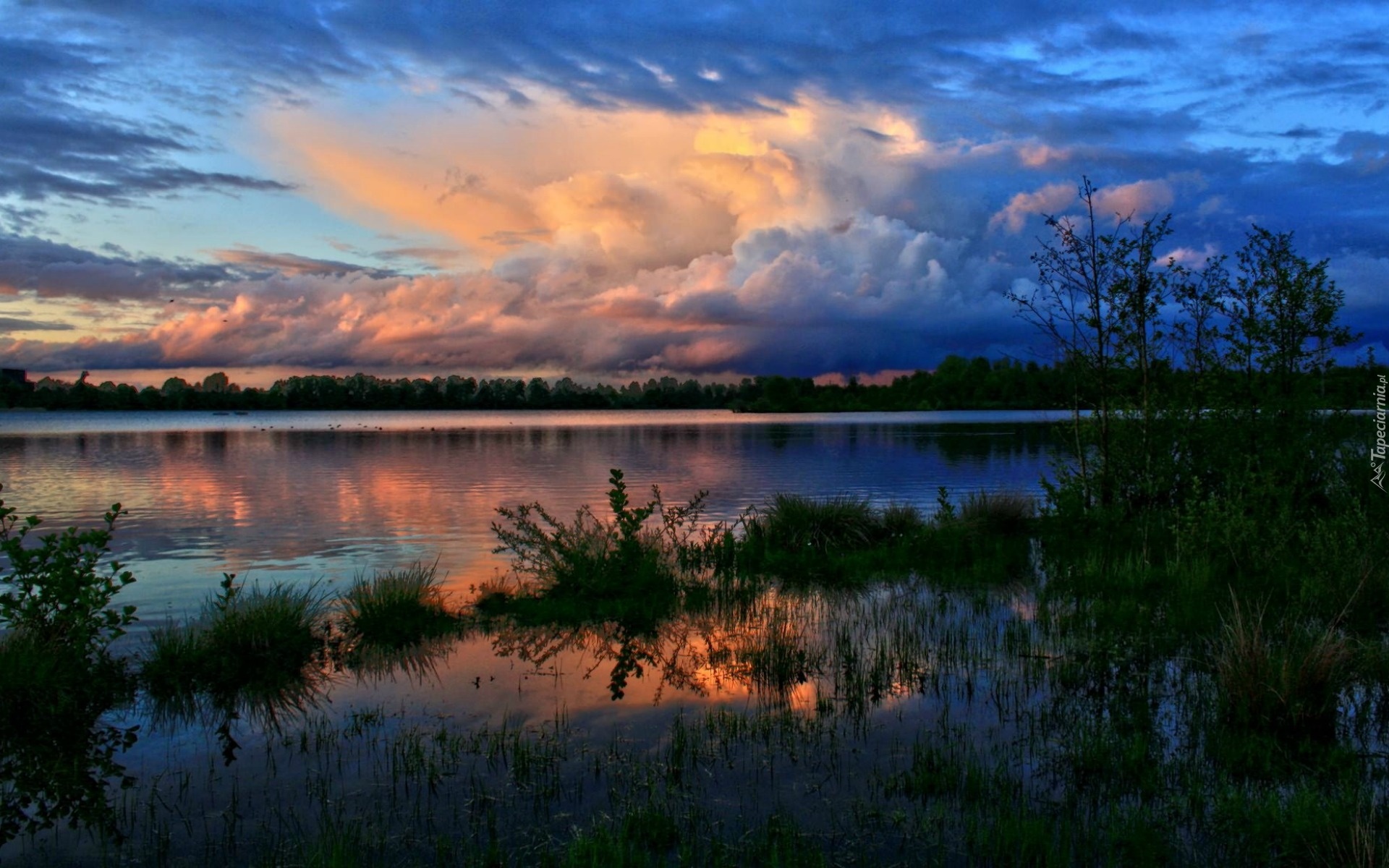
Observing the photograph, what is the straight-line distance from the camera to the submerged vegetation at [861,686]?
6277mm

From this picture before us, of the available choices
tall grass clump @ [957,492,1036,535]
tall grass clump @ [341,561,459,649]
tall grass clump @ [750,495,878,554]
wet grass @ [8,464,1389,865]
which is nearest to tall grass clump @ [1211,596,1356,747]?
wet grass @ [8,464,1389,865]

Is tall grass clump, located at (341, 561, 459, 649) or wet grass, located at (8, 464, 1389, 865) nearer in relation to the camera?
wet grass, located at (8, 464, 1389, 865)

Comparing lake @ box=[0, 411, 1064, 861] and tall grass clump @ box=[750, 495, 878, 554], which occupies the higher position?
tall grass clump @ box=[750, 495, 878, 554]

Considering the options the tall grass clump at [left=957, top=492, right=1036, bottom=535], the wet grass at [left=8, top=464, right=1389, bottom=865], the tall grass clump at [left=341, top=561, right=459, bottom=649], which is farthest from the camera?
the tall grass clump at [left=957, top=492, right=1036, bottom=535]

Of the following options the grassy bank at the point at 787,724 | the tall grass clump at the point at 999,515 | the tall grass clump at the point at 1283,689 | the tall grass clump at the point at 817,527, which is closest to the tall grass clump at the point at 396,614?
the grassy bank at the point at 787,724

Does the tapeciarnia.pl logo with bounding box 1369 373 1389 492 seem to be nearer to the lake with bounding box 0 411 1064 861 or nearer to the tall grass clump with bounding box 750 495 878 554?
the lake with bounding box 0 411 1064 861

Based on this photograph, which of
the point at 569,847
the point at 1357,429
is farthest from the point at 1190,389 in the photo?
the point at 569,847

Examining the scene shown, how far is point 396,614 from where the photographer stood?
497 inches

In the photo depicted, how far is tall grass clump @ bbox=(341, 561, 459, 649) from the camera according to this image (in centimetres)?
1216

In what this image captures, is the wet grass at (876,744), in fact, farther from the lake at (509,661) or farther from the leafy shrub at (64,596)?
the leafy shrub at (64,596)

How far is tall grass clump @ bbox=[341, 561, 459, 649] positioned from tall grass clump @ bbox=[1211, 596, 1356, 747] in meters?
9.62

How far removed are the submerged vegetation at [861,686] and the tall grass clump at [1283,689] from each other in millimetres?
35

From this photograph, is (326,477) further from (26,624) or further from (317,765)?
(317,765)

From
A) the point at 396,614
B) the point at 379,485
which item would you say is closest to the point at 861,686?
the point at 396,614
